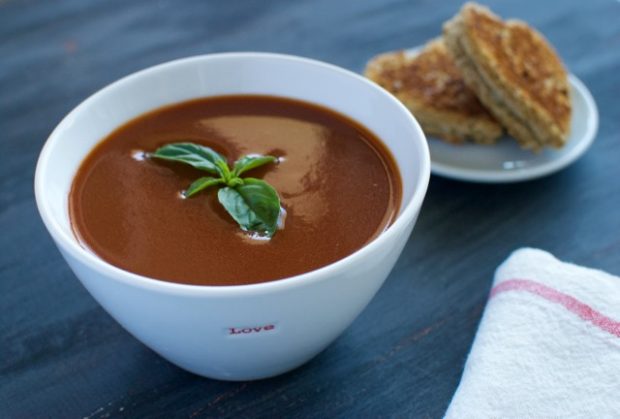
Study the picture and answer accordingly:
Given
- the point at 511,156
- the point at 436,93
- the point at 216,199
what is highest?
the point at 216,199

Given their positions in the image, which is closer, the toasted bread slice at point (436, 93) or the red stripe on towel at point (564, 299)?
the red stripe on towel at point (564, 299)

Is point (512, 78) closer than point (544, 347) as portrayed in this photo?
No

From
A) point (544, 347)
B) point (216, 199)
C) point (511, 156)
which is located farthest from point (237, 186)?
point (511, 156)

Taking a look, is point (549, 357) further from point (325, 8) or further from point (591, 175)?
point (325, 8)

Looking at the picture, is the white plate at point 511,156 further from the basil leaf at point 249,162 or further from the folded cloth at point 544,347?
the basil leaf at point 249,162

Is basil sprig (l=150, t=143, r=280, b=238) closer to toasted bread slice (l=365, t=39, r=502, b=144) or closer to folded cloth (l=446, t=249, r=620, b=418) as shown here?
folded cloth (l=446, t=249, r=620, b=418)

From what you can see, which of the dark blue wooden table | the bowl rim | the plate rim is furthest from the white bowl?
the plate rim

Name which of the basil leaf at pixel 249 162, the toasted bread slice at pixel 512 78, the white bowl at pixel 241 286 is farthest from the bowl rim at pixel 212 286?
the toasted bread slice at pixel 512 78

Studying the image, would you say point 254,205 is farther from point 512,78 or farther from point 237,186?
point 512,78

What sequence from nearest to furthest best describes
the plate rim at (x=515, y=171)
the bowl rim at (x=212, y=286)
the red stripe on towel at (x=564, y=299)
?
the bowl rim at (x=212, y=286) < the red stripe on towel at (x=564, y=299) < the plate rim at (x=515, y=171)
